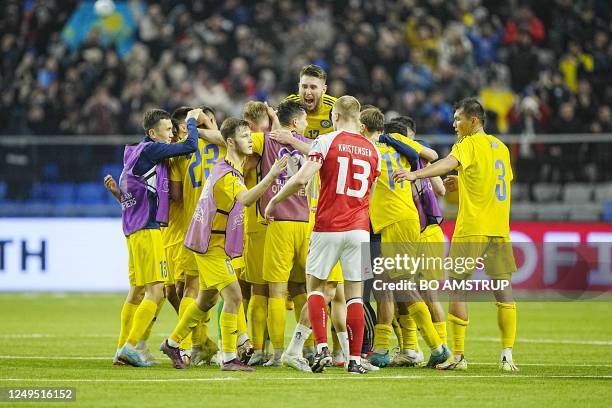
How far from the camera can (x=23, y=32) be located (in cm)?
2530

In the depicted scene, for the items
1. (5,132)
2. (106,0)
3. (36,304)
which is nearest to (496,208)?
(36,304)

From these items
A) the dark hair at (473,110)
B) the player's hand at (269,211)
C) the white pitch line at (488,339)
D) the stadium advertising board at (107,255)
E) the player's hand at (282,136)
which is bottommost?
the white pitch line at (488,339)

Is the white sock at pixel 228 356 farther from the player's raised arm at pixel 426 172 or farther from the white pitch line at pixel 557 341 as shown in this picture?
the white pitch line at pixel 557 341

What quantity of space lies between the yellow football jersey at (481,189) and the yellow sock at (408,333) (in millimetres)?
1171

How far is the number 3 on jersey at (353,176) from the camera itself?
403 inches

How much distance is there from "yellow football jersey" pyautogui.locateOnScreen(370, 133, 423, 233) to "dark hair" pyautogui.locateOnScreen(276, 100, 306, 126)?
3.08 feet

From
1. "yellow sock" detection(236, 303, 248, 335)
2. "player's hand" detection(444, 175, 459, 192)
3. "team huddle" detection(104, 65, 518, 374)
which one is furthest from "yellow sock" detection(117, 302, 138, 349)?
"player's hand" detection(444, 175, 459, 192)

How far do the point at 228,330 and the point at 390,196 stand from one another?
231cm

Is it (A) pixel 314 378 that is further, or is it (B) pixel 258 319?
(B) pixel 258 319

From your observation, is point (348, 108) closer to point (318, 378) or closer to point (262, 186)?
point (262, 186)

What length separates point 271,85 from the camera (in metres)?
23.2

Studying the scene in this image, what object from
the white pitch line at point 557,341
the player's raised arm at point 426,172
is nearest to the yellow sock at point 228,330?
the player's raised arm at point 426,172

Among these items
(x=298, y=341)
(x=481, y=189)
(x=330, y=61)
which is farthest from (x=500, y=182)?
(x=330, y=61)

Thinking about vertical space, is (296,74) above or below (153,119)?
above
